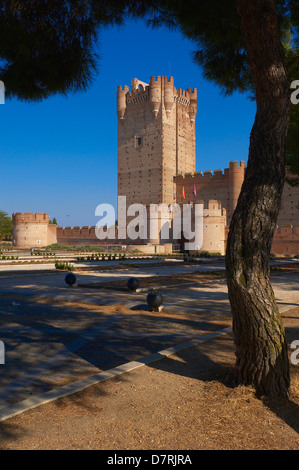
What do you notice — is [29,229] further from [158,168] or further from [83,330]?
[83,330]

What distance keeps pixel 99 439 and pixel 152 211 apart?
3577 cm

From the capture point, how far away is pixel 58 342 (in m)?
5.51

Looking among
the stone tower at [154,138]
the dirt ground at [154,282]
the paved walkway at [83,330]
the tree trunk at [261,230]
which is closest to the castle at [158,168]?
the stone tower at [154,138]

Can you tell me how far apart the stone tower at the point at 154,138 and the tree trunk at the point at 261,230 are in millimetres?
48622

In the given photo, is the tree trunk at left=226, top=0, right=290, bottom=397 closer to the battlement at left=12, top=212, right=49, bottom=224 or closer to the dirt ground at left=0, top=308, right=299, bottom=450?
the dirt ground at left=0, top=308, right=299, bottom=450

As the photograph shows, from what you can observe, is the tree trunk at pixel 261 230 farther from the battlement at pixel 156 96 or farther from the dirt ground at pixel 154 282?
the battlement at pixel 156 96

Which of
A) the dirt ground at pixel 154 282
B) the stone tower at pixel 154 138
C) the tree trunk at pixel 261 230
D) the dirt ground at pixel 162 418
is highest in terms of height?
the stone tower at pixel 154 138

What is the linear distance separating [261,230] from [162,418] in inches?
78.4

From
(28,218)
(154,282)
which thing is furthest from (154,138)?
(154,282)

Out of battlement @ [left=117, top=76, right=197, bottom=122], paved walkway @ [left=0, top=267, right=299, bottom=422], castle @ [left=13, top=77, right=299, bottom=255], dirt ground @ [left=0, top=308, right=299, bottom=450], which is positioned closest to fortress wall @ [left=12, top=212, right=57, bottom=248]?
castle @ [left=13, top=77, right=299, bottom=255]

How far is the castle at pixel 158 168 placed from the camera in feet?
148

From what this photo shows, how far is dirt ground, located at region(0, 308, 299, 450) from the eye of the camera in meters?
2.82
